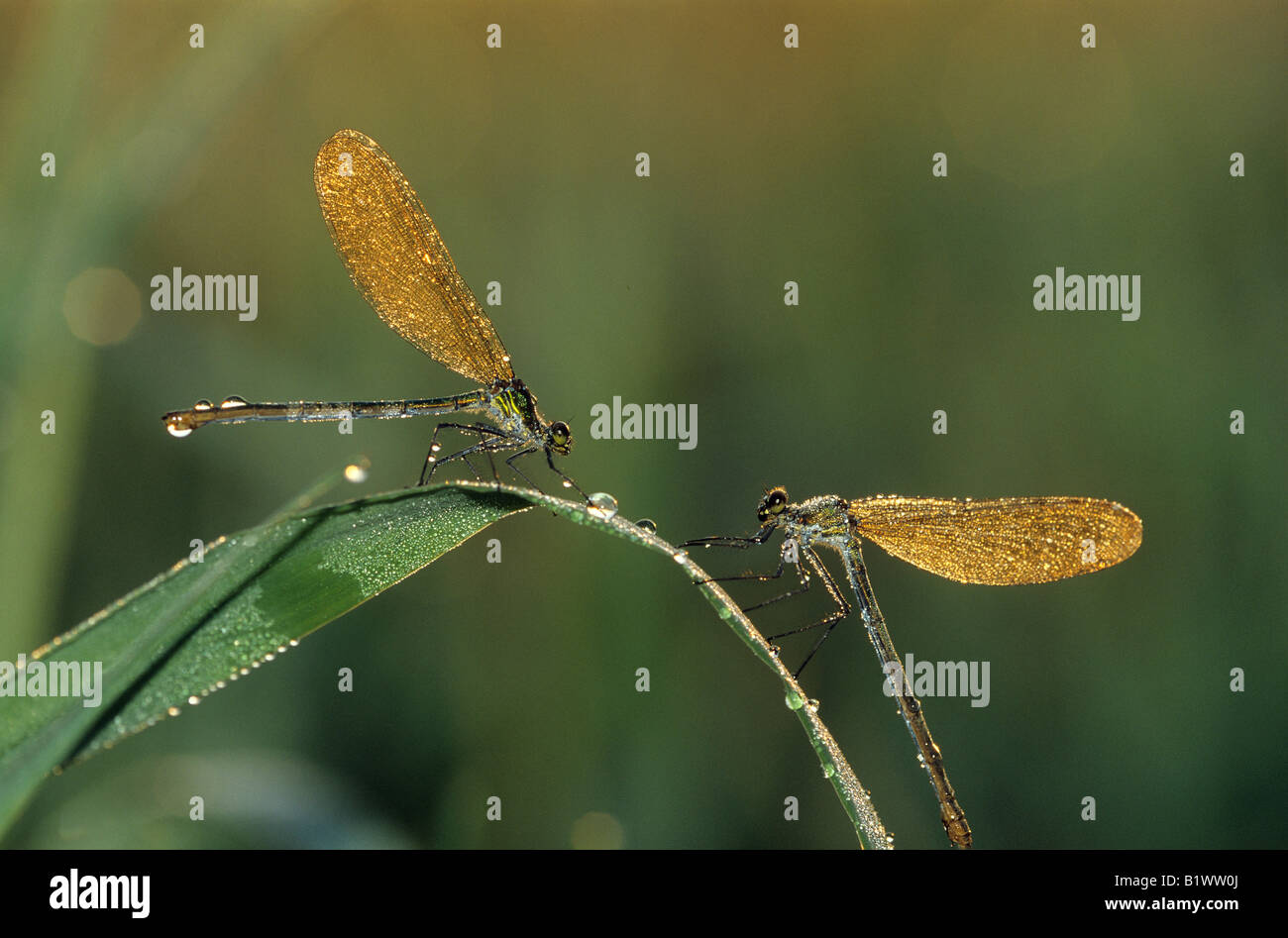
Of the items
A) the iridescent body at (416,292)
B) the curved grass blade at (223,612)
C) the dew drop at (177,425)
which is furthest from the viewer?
the iridescent body at (416,292)

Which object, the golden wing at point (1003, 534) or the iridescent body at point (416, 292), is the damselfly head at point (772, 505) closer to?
the golden wing at point (1003, 534)

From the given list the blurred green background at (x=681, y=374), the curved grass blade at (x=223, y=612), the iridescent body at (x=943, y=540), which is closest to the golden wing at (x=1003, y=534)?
the iridescent body at (x=943, y=540)

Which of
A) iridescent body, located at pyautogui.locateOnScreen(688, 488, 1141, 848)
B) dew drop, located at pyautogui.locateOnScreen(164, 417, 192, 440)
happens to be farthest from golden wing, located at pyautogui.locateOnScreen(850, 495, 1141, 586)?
dew drop, located at pyautogui.locateOnScreen(164, 417, 192, 440)

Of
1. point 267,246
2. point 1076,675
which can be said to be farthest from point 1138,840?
point 267,246

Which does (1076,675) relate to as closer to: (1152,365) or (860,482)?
(860,482)

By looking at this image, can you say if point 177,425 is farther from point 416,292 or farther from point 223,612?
point 223,612

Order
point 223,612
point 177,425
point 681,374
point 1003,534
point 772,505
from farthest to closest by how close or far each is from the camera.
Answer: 1. point 681,374
2. point 772,505
3. point 1003,534
4. point 177,425
5. point 223,612

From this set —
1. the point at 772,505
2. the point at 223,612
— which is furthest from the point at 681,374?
the point at 223,612
